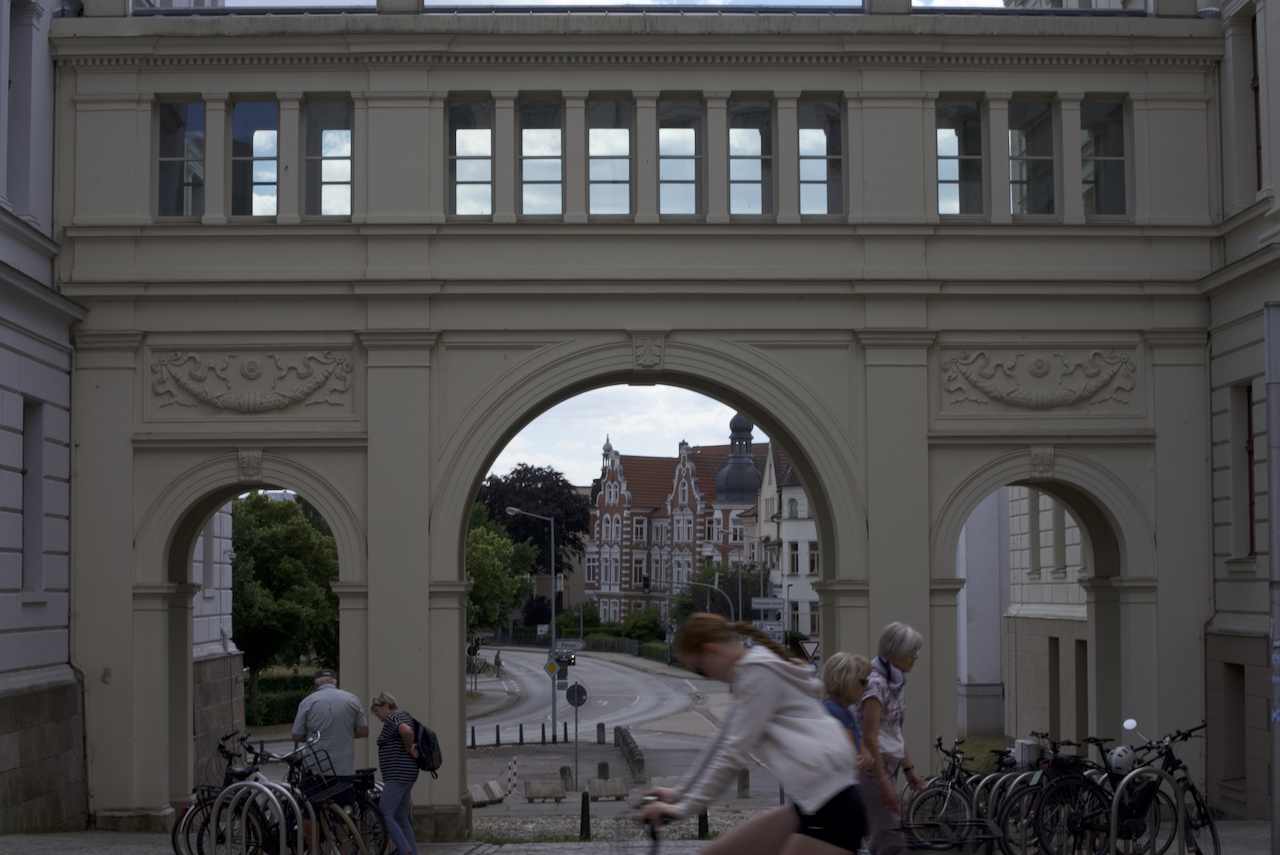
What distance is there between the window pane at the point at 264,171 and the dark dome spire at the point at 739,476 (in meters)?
97.7

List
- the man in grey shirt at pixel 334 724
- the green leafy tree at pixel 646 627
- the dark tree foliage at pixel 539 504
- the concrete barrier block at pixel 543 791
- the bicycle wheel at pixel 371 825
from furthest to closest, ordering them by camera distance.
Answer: the dark tree foliage at pixel 539 504 < the green leafy tree at pixel 646 627 < the concrete barrier block at pixel 543 791 < the bicycle wheel at pixel 371 825 < the man in grey shirt at pixel 334 724

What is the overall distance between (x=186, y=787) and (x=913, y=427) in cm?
1057

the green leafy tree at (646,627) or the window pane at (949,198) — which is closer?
the window pane at (949,198)

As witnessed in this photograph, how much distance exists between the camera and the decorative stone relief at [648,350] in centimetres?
1741

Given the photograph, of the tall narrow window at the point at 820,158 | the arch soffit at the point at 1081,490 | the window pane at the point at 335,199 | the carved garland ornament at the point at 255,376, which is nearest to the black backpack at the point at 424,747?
the carved garland ornament at the point at 255,376

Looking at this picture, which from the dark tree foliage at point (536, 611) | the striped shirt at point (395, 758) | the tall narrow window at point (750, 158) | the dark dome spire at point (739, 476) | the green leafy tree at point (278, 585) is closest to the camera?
the striped shirt at point (395, 758)

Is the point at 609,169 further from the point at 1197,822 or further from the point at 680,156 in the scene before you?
the point at 1197,822

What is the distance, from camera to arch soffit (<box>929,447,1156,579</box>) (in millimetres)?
17297

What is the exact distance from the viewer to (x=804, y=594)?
282 ft

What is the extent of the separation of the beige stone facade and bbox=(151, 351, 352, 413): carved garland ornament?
1.5 inches

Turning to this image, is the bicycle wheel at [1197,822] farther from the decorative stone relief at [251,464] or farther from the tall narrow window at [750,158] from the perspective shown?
the decorative stone relief at [251,464]

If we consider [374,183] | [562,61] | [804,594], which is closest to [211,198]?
[374,183]

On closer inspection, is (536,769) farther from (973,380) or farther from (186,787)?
(973,380)

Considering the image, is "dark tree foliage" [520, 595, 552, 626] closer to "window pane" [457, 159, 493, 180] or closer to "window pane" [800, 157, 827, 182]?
"window pane" [457, 159, 493, 180]
